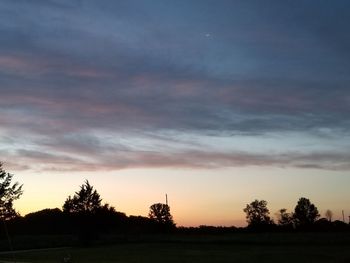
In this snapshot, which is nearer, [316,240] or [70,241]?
[316,240]

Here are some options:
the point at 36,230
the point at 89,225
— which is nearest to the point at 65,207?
the point at 89,225

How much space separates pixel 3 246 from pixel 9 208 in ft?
84.5

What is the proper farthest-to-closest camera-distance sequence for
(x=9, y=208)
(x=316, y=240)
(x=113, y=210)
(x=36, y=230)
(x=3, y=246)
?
(x=36, y=230) < (x=113, y=210) < (x=3, y=246) < (x=316, y=240) < (x=9, y=208)

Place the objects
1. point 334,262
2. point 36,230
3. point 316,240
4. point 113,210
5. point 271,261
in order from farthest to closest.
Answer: point 36,230, point 113,210, point 316,240, point 271,261, point 334,262

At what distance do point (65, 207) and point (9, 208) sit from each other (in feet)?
107

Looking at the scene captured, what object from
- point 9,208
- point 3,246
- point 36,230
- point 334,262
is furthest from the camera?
point 36,230

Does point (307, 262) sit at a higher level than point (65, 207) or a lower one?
lower

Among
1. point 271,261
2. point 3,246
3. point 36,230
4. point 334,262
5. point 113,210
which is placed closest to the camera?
point 334,262

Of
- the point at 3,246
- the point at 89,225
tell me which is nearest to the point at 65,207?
the point at 89,225

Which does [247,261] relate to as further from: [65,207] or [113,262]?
[65,207]

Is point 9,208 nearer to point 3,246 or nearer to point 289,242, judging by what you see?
point 3,246

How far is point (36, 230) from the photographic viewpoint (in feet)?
633

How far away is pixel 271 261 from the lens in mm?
43094

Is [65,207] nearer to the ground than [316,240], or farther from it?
farther from it
